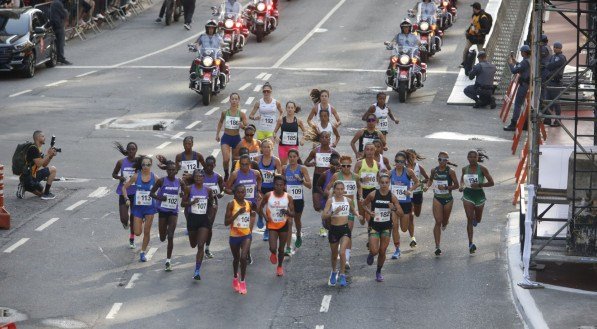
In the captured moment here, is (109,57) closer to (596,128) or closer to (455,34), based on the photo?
(455,34)

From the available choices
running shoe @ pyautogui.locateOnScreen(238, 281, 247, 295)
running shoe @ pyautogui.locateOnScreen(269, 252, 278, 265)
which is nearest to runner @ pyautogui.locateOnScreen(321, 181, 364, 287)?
running shoe @ pyautogui.locateOnScreen(269, 252, 278, 265)

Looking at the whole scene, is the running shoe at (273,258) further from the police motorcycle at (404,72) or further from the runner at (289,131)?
the police motorcycle at (404,72)

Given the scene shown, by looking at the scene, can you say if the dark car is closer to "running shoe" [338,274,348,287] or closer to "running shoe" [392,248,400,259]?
"running shoe" [392,248,400,259]

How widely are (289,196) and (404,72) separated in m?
14.2

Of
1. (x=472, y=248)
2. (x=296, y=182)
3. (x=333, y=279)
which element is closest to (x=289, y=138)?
(x=296, y=182)

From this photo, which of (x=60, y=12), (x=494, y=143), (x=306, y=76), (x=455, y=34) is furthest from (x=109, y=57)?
(x=494, y=143)

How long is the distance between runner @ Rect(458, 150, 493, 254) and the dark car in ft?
59.5

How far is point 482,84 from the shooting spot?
104ft

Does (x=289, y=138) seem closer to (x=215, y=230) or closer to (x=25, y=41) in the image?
(x=215, y=230)

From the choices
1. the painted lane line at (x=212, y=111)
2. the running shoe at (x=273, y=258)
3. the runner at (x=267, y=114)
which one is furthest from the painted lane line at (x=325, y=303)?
the painted lane line at (x=212, y=111)

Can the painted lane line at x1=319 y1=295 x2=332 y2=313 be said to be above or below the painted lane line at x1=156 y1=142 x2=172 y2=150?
above

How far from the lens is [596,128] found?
21625 millimetres

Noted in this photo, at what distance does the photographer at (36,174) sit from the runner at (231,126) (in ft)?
10.1

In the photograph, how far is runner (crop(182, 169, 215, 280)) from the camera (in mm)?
18656
